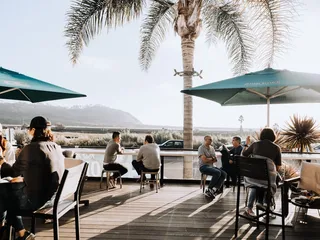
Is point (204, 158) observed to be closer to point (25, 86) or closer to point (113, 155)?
point (113, 155)

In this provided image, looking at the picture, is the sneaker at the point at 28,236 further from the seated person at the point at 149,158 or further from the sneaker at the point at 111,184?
the sneaker at the point at 111,184

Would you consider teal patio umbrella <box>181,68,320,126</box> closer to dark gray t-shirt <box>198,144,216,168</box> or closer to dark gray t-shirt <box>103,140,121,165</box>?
dark gray t-shirt <box>198,144,216,168</box>

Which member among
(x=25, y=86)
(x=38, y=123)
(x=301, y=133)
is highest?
(x=25, y=86)

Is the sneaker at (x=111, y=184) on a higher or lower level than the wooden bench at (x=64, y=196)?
lower

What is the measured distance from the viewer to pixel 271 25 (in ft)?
27.6

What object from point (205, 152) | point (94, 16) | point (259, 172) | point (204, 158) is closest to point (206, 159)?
point (204, 158)

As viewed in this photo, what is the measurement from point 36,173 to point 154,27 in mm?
9381

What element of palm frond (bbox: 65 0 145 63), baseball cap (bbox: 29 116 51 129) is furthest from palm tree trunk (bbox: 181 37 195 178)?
baseball cap (bbox: 29 116 51 129)

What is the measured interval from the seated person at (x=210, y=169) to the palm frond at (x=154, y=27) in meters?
6.42

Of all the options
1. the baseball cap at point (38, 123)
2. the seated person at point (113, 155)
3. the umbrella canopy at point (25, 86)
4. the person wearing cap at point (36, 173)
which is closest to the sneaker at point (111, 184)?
the seated person at point (113, 155)

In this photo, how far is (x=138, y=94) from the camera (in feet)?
321

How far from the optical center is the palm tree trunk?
8.56 m

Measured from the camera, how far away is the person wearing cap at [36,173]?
271 cm

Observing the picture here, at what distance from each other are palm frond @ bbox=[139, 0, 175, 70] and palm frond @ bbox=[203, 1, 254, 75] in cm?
153
